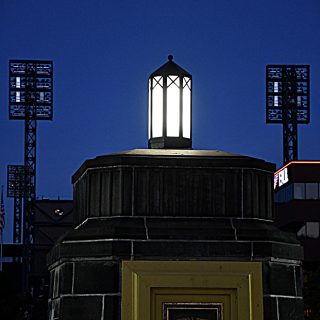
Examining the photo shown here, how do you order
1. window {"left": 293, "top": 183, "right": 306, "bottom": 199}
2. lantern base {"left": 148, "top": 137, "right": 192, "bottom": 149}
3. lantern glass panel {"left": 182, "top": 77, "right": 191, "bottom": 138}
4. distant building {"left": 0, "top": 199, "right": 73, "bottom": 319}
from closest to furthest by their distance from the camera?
lantern base {"left": 148, "top": 137, "right": 192, "bottom": 149} < lantern glass panel {"left": 182, "top": 77, "right": 191, "bottom": 138} < window {"left": 293, "top": 183, "right": 306, "bottom": 199} < distant building {"left": 0, "top": 199, "right": 73, "bottom": 319}

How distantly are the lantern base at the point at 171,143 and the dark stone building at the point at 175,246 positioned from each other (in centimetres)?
77

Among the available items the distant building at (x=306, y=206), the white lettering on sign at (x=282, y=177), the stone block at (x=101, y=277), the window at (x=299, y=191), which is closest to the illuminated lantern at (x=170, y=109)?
the stone block at (x=101, y=277)

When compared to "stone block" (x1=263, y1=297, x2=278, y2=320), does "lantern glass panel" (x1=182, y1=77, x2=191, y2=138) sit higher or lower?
higher

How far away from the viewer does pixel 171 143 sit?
1057 centimetres

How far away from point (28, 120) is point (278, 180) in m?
22.7

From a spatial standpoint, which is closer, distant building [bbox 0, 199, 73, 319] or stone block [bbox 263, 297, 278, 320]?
stone block [bbox 263, 297, 278, 320]

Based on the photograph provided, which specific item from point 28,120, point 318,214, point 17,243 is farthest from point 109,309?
point 17,243

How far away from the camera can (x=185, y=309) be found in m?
9.48

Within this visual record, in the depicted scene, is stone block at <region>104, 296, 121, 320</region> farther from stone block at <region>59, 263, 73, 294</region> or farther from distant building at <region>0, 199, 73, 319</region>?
distant building at <region>0, 199, 73, 319</region>

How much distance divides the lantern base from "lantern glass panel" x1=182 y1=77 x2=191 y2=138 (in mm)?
78

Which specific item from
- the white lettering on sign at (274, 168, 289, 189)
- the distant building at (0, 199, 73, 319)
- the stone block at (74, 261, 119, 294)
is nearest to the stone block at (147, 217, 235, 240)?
the stone block at (74, 261, 119, 294)

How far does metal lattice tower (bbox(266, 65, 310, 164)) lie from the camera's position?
88.1 m

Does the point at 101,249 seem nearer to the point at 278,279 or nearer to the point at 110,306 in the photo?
the point at 110,306

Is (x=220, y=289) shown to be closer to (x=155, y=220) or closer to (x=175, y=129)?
(x=155, y=220)
